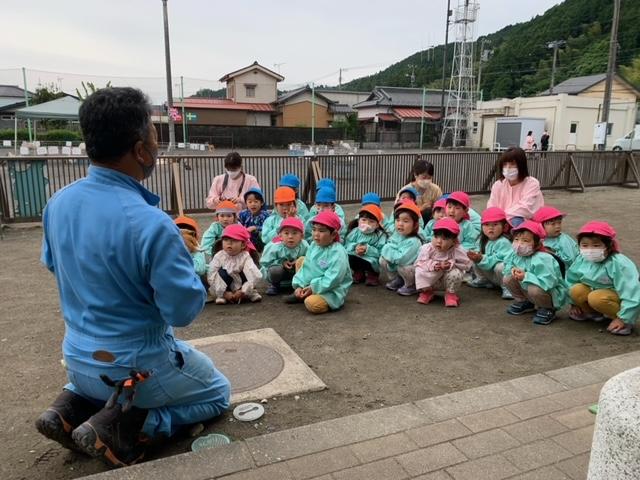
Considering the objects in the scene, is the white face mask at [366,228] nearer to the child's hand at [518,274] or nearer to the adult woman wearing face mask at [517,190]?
the adult woman wearing face mask at [517,190]

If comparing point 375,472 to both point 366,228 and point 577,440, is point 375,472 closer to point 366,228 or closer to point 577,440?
point 577,440

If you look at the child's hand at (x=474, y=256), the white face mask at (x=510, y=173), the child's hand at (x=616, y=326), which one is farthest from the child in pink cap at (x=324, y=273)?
the white face mask at (x=510, y=173)

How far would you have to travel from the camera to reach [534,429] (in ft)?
8.99

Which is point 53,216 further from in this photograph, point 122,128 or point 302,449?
point 302,449

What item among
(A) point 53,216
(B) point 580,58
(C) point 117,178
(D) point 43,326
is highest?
(B) point 580,58

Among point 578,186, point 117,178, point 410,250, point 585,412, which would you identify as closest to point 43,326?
point 117,178

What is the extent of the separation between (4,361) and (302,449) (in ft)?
8.30

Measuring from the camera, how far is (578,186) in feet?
45.0

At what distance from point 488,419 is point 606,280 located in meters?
2.17

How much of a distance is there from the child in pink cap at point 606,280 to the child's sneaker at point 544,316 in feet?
0.78

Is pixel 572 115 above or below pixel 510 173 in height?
above

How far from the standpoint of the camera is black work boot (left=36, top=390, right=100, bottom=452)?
2314mm

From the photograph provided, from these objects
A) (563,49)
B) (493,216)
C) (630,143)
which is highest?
(563,49)

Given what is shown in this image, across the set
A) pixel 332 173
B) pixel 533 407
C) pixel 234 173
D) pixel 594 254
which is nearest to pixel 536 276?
pixel 594 254
